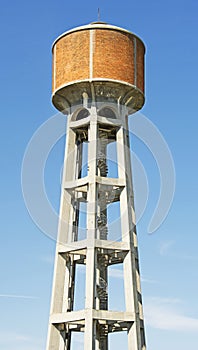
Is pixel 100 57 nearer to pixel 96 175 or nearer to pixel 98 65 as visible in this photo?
pixel 98 65

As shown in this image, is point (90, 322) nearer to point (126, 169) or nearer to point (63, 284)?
point (63, 284)

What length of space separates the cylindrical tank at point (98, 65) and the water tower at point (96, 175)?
5 cm

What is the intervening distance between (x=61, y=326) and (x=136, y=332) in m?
3.47

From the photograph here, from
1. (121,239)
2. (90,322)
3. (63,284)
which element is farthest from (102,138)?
(90,322)

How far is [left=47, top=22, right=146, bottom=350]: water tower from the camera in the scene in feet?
94.6

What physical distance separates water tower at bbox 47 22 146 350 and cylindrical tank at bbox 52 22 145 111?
46mm

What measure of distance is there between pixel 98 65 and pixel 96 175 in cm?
514

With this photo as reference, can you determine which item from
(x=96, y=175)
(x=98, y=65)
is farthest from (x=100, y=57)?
(x=96, y=175)

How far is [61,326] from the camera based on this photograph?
28953 mm

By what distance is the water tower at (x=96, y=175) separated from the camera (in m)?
28.8

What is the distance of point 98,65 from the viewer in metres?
29.9

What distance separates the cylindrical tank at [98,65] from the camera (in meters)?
29.9

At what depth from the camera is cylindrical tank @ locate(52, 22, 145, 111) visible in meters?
29.9

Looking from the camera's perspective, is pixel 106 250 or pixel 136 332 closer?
pixel 136 332
